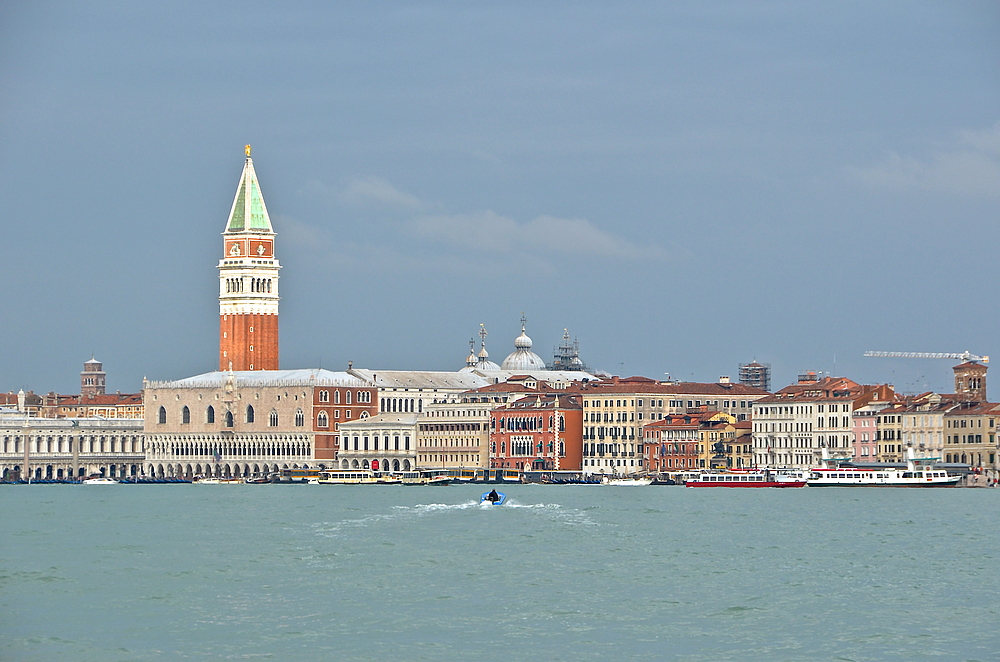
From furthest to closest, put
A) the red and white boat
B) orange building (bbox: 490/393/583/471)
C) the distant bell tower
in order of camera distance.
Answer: the distant bell tower
orange building (bbox: 490/393/583/471)
the red and white boat

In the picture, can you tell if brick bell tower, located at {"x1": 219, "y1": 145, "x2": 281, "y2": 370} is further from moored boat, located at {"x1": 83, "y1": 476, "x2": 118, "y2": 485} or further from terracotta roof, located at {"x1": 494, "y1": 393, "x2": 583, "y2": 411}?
terracotta roof, located at {"x1": 494, "y1": 393, "x2": 583, "y2": 411}

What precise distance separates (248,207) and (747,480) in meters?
42.8

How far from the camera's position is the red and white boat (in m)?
94.8

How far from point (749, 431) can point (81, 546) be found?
58.3 m

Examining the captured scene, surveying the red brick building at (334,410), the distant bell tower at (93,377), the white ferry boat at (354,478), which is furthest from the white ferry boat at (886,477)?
the distant bell tower at (93,377)

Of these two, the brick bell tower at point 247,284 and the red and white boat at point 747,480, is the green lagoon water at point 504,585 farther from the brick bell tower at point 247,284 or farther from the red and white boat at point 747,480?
the brick bell tower at point 247,284

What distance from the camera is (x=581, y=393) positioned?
11319 centimetres

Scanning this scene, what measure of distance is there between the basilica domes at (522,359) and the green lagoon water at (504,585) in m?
64.4

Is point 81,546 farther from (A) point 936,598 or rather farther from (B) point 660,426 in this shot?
(B) point 660,426

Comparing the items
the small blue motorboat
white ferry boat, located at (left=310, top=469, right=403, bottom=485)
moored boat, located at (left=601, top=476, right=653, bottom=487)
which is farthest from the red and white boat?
the small blue motorboat

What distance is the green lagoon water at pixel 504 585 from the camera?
3312cm

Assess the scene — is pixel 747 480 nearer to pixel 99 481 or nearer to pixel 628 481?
pixel 628 481

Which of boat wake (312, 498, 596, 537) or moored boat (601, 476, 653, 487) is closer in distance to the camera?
boat wake (312, 498, 596, 537)

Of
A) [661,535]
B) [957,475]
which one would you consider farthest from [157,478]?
[661,535]
